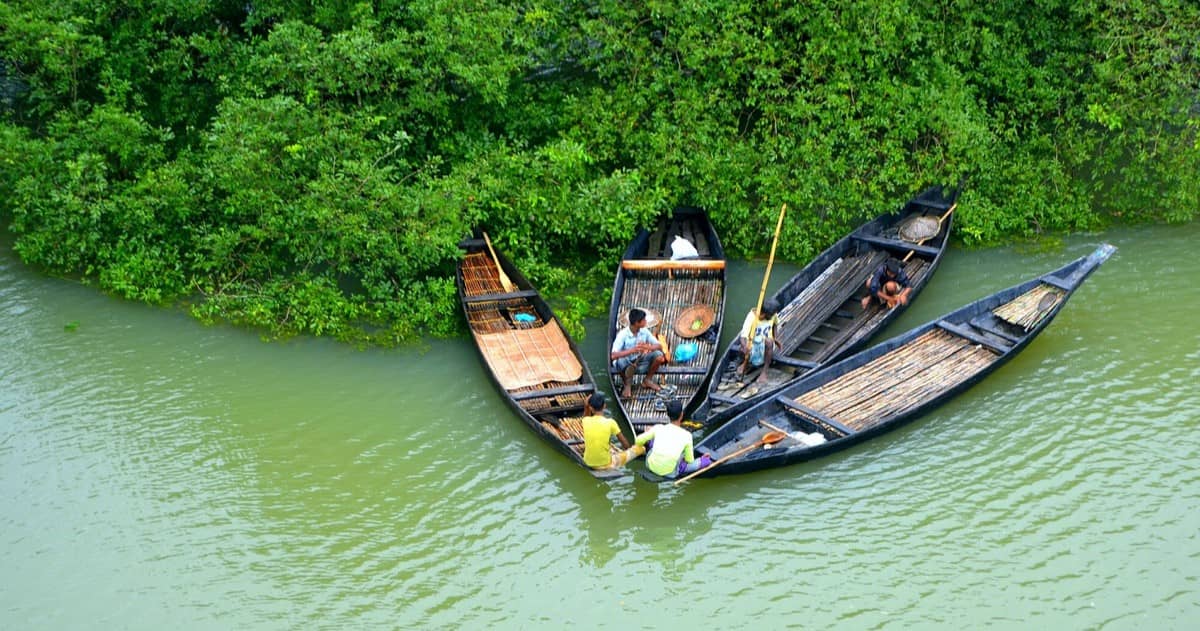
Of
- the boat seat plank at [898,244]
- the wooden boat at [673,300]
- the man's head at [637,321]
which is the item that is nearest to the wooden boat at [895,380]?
the wooden boat at [673,300]

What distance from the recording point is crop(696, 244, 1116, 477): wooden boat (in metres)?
8.66

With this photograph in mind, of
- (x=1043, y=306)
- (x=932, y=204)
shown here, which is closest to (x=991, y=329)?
(x=1043, y=306)

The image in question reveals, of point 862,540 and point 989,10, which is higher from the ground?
point 989,10

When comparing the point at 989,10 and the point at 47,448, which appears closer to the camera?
the point at 47,448

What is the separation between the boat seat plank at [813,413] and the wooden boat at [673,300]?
2.47ft

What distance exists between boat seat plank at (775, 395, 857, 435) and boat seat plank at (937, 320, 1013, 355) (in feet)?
6.67

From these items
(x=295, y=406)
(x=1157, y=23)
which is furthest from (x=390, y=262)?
(x=1157, y=23)

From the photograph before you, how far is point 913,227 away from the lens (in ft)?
39.7

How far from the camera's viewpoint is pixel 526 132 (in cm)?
1278

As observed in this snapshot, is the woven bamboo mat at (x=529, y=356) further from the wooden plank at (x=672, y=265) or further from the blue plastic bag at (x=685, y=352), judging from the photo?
the wooden plank at (x=672, y=265)

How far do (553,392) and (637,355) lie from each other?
0.82 m

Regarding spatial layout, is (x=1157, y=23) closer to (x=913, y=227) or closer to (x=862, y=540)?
(x=913, y=227)

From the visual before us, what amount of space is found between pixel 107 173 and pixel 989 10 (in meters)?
10.6

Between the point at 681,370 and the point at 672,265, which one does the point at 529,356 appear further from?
the point at 672,265
